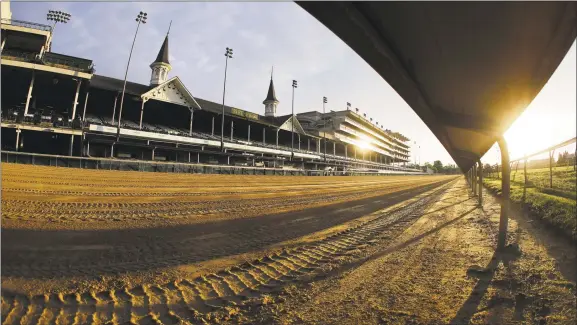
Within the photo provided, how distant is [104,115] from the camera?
3684 cm

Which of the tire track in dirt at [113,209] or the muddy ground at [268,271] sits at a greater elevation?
the tire track in dirt at [113,209]

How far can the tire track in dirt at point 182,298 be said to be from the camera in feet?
10.9

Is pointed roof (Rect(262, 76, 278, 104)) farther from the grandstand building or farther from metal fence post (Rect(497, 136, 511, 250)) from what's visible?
metal fence post (Rect(497, 136, 511, 250))

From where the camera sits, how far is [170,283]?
417 centimetres

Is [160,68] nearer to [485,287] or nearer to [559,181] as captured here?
[559,181]

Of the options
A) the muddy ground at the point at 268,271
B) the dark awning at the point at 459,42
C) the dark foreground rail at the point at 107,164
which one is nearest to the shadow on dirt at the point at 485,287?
the muddy ground at the point at 268,271

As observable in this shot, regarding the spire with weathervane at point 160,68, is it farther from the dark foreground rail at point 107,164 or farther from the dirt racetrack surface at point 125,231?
the dirt racetrack surface at point 125,231

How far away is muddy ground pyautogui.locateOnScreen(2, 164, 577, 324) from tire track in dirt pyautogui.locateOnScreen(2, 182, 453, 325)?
2 cm

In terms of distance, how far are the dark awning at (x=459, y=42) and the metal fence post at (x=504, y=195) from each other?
1960mm

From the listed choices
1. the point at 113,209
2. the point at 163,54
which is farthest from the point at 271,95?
the point at 113,209

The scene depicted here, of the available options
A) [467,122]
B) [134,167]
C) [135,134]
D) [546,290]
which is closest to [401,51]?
[467,122]

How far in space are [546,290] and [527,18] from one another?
11.2 ft

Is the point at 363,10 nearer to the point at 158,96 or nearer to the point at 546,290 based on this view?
the point at 546,290

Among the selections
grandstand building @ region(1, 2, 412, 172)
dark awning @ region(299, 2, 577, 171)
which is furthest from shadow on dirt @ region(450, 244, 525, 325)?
grandstand building @ region(1, 2, 412, 172)
